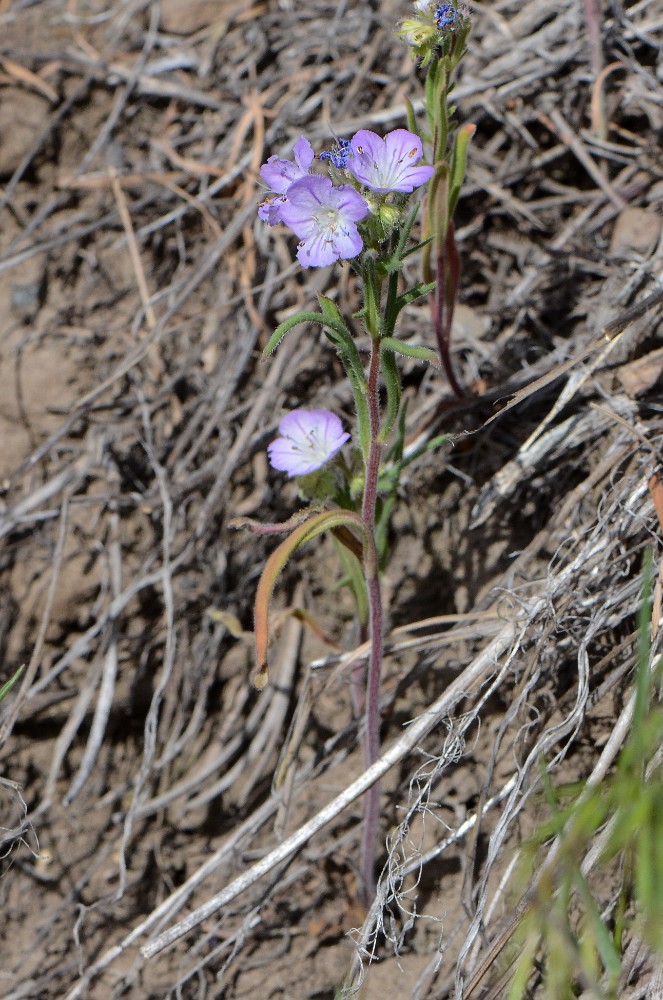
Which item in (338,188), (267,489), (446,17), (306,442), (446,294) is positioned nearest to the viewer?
(338,188)

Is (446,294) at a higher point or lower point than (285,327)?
lower

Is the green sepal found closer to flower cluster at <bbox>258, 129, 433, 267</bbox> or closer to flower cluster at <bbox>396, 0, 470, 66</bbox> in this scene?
flower cluster at <bbox>258, 129, 433, 267</bbox>

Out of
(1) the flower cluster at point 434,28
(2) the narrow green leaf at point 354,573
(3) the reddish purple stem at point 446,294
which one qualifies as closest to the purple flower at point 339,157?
(1) the flower cluster at point 434,28

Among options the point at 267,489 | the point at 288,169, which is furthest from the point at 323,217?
the point at 267,489

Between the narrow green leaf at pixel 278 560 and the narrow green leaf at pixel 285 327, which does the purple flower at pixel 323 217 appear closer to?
the narrow green leaf at pixel 285 327

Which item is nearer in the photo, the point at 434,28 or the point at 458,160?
the point at 434,28

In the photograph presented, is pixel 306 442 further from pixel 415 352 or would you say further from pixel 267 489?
pixel 267 489

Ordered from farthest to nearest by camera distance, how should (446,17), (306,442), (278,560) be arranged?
(306,442), (446,17), (278,560)
